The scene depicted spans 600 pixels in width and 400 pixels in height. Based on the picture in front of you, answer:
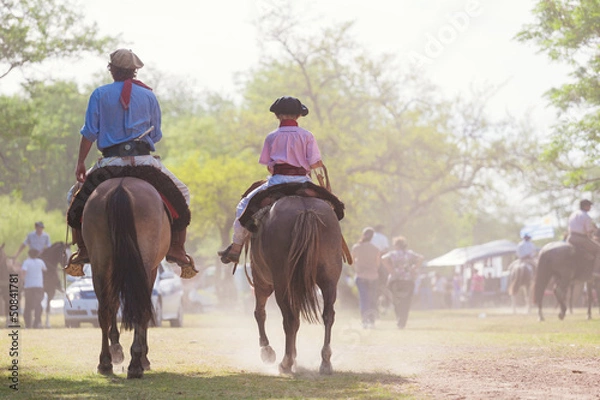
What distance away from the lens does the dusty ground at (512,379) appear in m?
8.31

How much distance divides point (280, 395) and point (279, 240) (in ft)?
7.89

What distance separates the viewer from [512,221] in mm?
111562

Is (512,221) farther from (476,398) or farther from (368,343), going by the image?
(476,398)

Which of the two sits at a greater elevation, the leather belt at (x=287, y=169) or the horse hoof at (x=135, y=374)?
the leather belt at (x=287, y=169)

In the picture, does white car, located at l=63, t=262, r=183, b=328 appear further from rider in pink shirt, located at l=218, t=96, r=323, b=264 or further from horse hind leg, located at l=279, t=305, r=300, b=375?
horse hind leg, located at l=279, t=305, r=300, b=375

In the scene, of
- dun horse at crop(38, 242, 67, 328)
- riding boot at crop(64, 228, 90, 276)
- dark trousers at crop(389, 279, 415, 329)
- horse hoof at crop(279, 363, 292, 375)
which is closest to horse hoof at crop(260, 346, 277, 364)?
horse hoof at crop(279, 363, 292, 375)

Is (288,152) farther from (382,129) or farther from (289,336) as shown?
(382,129)

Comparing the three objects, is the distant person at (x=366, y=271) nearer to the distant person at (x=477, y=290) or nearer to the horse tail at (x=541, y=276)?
the horse tail at (x=541, y=276)

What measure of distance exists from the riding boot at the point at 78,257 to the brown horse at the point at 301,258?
175 centimetres

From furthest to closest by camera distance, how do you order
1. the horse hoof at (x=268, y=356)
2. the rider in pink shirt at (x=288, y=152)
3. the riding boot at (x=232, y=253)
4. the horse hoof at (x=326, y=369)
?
the riding boot at (x=232, y=253) < the horse hoof at (x=268, y=356) < the rider in pink shirt at (x=288, y=152) < the horse hoof at (x=326, y=369)

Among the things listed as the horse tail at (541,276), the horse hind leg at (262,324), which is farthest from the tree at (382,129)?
the horse hind leg at (262,324)

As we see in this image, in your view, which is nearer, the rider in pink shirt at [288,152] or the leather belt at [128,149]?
the leather belt at [128,149]

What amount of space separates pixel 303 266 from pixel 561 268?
17778 millimetres

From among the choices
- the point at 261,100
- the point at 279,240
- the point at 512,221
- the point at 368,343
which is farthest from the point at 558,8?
the point at 512,221
